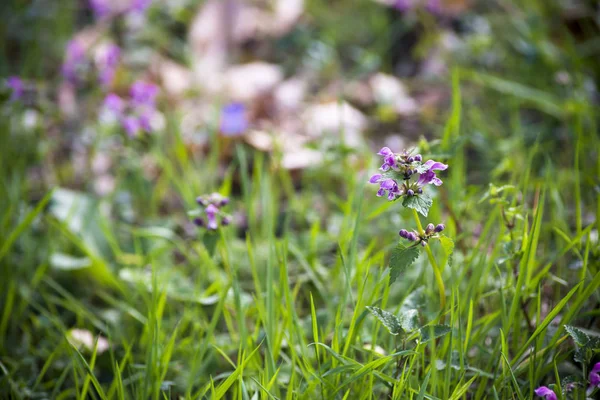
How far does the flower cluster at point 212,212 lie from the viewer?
4.51ft

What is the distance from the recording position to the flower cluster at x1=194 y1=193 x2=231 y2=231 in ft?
4.51

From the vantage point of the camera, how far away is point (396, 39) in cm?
328

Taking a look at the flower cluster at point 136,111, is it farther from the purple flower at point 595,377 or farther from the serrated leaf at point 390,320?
the purple flower at point 595,377

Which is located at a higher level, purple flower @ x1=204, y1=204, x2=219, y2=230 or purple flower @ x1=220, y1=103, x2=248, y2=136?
purple flower @ x1=204, y1=204, x2=219, y2=230

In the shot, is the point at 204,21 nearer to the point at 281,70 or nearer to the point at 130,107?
the point at 281,70

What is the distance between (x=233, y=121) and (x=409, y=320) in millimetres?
1590

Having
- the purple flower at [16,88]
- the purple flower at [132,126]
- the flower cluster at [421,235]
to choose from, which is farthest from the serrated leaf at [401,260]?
the purple flower at [16,88]

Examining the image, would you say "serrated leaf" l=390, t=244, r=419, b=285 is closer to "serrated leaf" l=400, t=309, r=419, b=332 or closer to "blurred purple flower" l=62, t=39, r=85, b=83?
"serrated leaf" l=400, t=309, r=419, b=332

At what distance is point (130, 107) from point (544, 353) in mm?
1635

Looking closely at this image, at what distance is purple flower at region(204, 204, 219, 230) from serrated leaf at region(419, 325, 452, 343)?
583mm

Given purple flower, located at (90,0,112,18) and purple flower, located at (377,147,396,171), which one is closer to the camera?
purple flower, located at (377,147,396,171)

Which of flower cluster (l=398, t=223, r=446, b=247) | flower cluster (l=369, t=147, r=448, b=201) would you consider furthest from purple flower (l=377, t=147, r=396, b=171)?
flower cluster (l=398, t=223, r=446, b=247)

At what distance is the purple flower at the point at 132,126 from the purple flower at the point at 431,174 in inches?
49.1

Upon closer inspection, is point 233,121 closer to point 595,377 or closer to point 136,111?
point 136,111
